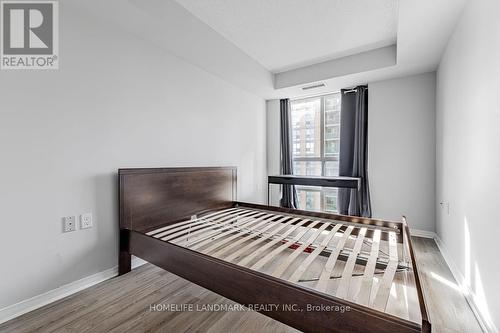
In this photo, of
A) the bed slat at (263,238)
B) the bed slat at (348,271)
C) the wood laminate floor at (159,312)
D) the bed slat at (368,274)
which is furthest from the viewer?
the bed slat at (263,238)

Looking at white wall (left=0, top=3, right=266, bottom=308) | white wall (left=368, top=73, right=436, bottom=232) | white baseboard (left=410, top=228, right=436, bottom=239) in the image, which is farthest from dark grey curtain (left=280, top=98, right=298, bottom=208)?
white wall (left=0, top=3, right=266, bottom=308)

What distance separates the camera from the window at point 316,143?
3920 mm

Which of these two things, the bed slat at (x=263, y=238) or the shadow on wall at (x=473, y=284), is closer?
the shadow on wall at (x=473, y=284)

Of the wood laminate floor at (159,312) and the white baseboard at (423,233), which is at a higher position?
the white baseboard at (423,233)

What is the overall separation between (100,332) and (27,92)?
1619mm

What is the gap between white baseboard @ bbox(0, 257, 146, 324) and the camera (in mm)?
1426

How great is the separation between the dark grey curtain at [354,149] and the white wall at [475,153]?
3.63ft

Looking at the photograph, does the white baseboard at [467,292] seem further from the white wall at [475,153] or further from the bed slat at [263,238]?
the bed slat at [263,238]

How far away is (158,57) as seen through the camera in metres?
2.31

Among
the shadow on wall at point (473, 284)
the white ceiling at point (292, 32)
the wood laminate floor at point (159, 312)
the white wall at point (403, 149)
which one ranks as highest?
the white ceiling at point (292, 32)

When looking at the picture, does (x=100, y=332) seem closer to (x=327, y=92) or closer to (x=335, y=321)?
(x=335, y=321)

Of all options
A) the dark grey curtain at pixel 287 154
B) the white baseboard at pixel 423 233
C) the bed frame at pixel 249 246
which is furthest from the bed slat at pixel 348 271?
the dark grey curtain at pixel 287 154

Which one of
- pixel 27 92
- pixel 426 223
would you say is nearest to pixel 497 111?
pixel 426 223

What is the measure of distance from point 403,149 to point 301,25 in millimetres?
2228
